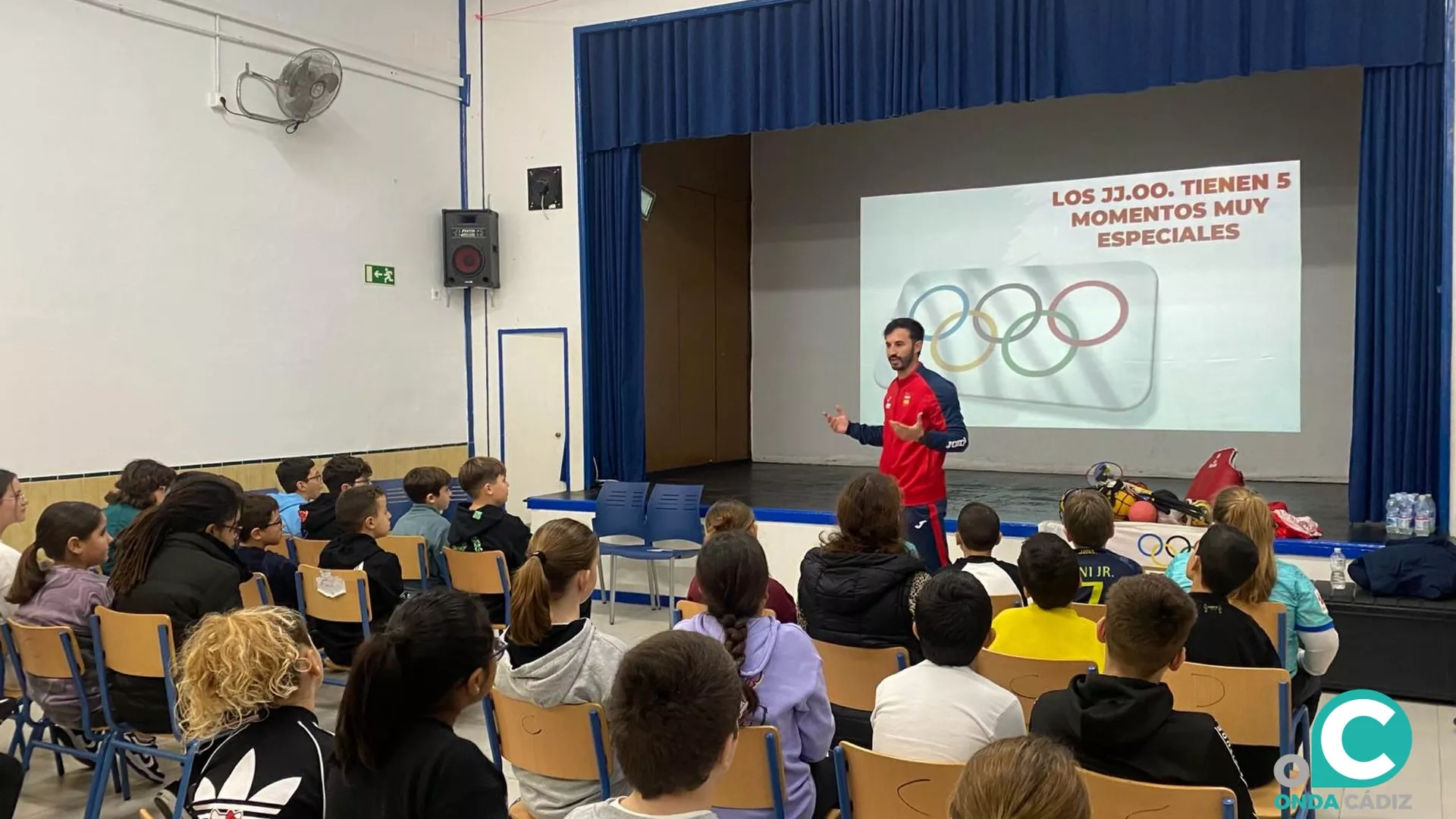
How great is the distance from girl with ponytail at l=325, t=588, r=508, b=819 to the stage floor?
459cm

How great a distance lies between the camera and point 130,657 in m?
2.93

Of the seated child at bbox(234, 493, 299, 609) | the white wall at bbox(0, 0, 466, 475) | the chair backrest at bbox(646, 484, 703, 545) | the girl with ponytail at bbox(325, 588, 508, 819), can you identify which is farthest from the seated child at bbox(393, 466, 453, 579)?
the girl with ponytail at bbox(325, 588, 508, 819)

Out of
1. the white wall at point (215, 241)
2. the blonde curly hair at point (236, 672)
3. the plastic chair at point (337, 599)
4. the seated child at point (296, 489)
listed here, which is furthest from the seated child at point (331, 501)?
the blonde curly hair at point (236, 672)

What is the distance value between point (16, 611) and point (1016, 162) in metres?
7.59

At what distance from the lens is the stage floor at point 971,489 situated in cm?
622

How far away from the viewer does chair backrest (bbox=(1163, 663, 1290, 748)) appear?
2285mm

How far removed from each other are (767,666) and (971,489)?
5674mm

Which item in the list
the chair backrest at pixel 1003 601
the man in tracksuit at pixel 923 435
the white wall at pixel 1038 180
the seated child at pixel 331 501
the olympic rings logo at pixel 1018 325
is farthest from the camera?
the olympic rings logo at pixel 1018 325

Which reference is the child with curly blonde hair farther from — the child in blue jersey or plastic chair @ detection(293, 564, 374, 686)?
the child in blue jersey

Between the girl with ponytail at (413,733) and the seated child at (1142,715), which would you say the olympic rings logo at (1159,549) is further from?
the girl with ponytail at (413,733)

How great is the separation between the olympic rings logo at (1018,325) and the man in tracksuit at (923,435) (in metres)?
3.72

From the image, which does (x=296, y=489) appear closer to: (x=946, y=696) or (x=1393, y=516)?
(x=946, y=696)

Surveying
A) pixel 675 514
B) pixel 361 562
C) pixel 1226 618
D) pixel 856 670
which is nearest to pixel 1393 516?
pixel 1226 618

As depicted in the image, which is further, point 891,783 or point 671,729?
point 891,783
